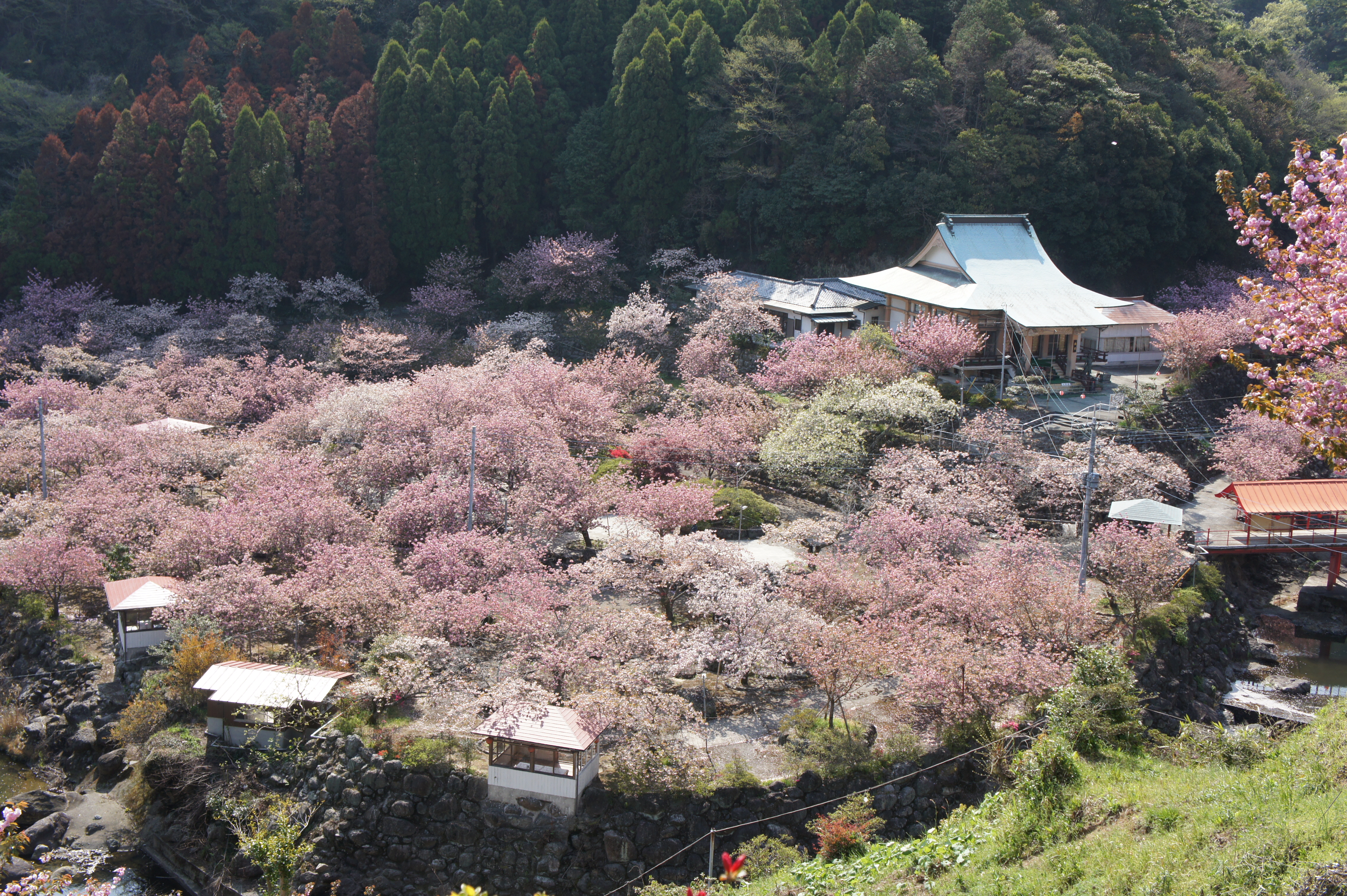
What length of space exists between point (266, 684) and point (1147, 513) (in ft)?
58.3

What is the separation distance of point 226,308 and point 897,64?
28.8m

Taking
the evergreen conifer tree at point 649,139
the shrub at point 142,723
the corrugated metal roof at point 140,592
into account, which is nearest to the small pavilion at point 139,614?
the corrugated metal roof at point 140,592

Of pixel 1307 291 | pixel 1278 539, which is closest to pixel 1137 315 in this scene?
pixel 1278 539

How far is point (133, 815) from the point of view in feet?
53.4

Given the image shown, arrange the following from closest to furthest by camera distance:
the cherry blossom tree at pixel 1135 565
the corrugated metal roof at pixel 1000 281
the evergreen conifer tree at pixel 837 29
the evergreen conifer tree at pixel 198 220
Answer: the cherry blossom tree at pixel 1135 565 → the corrugated metal roof at pixel 1000 281 → the evergreen conifer tree at pixel 198 220 → the evergreen conifer tree at pixel 837 29

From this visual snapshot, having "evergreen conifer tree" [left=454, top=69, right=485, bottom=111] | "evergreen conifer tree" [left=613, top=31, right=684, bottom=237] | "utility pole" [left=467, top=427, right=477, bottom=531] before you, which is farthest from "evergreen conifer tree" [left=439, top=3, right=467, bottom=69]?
"utility pole" [left=467, top=427, right=477, bottom=531]

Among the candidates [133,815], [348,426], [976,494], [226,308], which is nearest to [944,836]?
[976,494]

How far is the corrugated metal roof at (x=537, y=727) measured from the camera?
47.0 ft

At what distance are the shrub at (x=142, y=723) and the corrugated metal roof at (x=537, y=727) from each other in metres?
6.57

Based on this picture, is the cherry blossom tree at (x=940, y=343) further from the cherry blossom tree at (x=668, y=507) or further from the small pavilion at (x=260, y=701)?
the small pavilion at (x=260, y=701)

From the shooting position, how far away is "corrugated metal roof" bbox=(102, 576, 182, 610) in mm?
18484

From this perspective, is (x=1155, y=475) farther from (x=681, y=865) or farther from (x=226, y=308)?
(x=226, y=308)

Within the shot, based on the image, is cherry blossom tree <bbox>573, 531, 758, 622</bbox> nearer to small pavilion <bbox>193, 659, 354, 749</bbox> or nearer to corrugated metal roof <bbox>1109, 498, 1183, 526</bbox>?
small pavilion <bbox>193, 659, 354, 749</bbox>

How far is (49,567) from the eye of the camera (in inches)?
794
